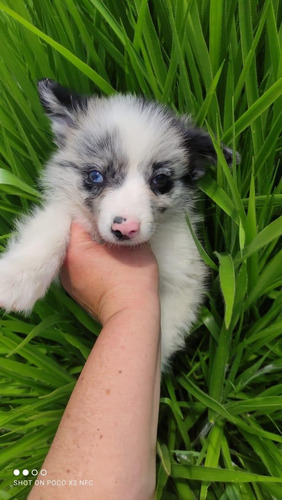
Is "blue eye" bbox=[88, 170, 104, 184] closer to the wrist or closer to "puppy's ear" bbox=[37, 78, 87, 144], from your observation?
"puppy's ear" bbox=[37, 78, 87, 144]

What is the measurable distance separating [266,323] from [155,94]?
2.35 ft

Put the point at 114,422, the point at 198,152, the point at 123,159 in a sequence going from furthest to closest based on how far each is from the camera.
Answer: the point at 198,152, the point at 123,159, the point at 114,422

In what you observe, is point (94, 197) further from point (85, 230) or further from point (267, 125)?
point (267, 125)

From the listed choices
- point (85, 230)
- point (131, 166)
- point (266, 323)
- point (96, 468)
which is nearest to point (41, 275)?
point (85, 230)

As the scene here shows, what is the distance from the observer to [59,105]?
112cm

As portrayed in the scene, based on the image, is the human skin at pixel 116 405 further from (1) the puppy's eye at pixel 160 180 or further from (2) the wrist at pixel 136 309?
(1) the puppy's eye at pixel 160 180

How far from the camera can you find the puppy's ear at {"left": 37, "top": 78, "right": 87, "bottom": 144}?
3.48ft

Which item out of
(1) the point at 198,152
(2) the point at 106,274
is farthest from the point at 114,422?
(1) the point at 198,152

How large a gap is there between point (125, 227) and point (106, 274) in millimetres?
208

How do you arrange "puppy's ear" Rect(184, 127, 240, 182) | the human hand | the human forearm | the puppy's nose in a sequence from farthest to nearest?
"puppy's ear" Rect(184, 127, 240, 182) < the human hand < the puppy's nose < the human forearm

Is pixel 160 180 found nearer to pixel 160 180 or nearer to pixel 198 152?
pixel 160 180

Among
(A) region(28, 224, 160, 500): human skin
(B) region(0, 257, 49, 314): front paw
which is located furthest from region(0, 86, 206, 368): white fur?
(A) region(28, 224, 160, 500): human skin

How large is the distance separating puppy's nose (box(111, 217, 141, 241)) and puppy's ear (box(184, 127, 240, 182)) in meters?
0.33

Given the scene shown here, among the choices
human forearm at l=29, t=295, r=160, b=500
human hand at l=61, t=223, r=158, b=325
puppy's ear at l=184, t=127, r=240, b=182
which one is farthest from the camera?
puppy's ear at l=184, t=127, r=240, b=182
